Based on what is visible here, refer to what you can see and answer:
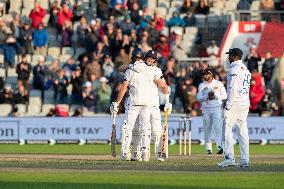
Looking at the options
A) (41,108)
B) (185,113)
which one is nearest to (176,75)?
(185,113)

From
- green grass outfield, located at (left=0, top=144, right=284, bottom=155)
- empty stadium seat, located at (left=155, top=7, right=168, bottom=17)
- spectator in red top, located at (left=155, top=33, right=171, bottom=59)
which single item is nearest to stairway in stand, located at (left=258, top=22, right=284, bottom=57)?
spectator in red top, located at (left=155, top=33, right=171, bottom=59)

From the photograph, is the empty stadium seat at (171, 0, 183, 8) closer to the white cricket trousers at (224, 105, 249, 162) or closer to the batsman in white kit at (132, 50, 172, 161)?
the batsman in white kit at (132, 50, 172, 161)

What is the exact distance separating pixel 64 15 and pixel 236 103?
2381 cm

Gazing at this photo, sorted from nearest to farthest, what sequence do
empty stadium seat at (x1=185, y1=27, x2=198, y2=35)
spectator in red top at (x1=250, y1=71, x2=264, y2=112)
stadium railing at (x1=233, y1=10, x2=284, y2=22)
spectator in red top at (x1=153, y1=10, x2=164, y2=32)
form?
spectator in red top at (x1=250, y1=71, x2=264, y2=112)
spectator in red top at (x1=153, y1=10, x2=164, y2=32)
stadium railing at (x1=233, y1=10, x2=284, y2=22)
empty stadium seat at (x1=185, y1=27, x2=198, y2=35)

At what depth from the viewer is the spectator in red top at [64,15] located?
50.5m

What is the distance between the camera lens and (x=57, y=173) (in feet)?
81.8

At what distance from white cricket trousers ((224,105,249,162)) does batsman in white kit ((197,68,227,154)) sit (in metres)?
7.45

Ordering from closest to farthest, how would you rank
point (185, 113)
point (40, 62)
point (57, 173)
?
point (57, 173)
point (185, 113)
point (40, 62)

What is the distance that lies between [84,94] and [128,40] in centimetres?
295

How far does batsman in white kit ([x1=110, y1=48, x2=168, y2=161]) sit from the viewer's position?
30.1 metres

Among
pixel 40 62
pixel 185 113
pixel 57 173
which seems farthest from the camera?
pixel 40 62

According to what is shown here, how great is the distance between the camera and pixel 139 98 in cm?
3012

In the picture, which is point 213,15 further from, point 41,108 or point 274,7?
point 41,108

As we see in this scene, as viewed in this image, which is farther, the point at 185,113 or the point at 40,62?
the point at 40,62
